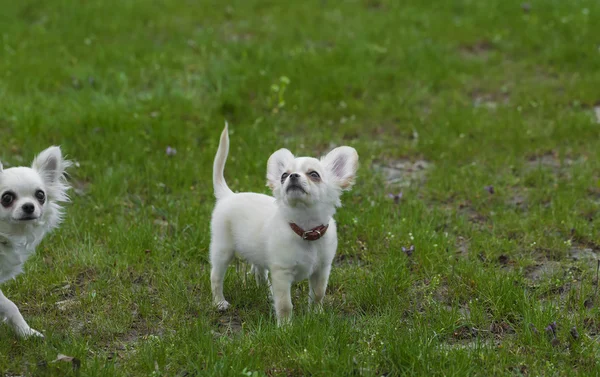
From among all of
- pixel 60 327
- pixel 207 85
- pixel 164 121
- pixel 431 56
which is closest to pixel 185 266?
pixel 60 327

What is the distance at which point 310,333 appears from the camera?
13.3 feet

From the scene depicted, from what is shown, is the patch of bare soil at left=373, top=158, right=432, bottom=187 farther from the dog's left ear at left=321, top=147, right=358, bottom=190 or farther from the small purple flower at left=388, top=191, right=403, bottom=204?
the dog's left ear at left=321, top=147, right=358, bottom=190

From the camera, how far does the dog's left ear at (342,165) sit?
444cm

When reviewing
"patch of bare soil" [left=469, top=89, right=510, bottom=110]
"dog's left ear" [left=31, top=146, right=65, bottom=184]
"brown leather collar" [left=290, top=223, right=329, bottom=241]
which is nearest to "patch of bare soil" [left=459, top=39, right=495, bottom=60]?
"patch of bare soil" [left=469, top=89, right=510, bottom=110]

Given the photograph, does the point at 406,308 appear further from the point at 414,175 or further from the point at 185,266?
the point at 414,175

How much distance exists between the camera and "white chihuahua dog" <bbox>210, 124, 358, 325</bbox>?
13.9 feet

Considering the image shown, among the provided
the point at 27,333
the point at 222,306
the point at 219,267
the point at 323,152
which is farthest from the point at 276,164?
the point at 323,152

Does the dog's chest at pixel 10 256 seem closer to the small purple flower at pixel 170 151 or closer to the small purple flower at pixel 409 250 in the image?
the small purple flower at pixel 409 250

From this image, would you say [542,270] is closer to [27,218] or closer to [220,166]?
[220,166]

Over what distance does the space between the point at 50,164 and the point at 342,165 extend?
5.81 feet

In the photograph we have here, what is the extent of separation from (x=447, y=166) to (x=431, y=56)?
284 cm

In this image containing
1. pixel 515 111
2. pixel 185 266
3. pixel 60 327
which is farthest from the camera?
pixel 515 111

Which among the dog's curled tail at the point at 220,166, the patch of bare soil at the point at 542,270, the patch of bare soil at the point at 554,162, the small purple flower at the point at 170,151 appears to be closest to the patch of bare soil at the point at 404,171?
the patch of bare soil at the point at 554,162

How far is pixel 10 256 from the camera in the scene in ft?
13.9
